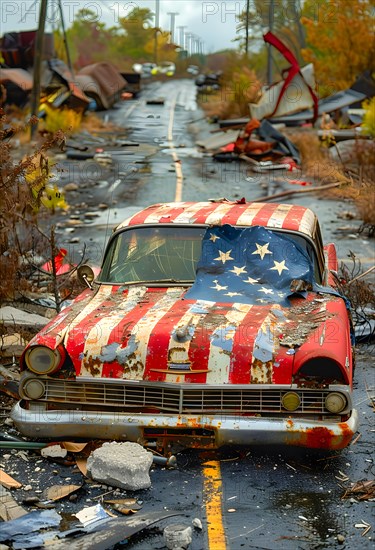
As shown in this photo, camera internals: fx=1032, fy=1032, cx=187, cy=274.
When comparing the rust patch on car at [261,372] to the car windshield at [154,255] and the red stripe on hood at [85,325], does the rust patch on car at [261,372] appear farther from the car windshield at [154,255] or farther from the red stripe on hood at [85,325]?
the car windshield at [154,255]

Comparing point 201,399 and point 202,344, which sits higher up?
point 202,344

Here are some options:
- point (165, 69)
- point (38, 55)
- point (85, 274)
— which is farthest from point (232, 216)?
point (165, 69)

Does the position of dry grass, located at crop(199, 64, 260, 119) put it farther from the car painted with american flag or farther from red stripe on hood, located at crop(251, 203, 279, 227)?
the car painted with american flag

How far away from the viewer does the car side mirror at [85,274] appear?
325 inches

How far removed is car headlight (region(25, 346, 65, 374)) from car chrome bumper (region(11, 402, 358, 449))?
288mm

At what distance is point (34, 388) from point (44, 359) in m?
0.20

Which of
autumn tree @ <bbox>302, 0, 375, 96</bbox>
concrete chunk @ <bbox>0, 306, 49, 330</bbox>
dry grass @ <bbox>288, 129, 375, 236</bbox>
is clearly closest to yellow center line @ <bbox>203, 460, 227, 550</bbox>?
concrete chunk @ <bbox>0, 306, 49, 330</bbox>

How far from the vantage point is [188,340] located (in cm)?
664

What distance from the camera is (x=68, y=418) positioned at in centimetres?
655

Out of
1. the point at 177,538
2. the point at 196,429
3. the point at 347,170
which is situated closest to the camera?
the point at 177,538

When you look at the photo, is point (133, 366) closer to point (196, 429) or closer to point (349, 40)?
point (196, 429)

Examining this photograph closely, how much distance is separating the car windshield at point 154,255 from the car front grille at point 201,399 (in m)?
1.46

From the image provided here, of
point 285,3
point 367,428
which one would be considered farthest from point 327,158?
point 285,3

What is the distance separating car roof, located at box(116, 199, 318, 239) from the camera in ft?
26.8
